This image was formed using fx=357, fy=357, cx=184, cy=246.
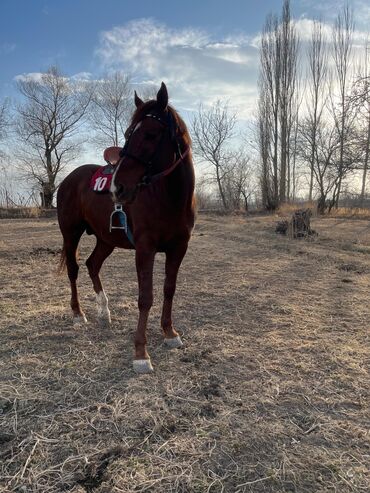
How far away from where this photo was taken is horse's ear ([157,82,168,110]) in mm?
2650

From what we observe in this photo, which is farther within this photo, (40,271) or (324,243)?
(324,243)

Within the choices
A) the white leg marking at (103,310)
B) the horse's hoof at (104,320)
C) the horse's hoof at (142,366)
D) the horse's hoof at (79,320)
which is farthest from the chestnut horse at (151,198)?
the horse's hoof at (79,320)

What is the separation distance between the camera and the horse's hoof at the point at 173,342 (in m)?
3.33

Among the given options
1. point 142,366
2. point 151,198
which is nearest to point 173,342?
point 142,366

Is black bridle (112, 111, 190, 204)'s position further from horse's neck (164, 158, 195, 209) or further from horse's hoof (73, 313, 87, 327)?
horse's hoof (73, 313, 87, 327)

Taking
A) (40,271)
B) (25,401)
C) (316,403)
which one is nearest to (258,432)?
(316,403)

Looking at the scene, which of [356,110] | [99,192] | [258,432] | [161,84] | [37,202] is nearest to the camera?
[258,432]

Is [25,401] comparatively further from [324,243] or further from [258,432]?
[324,243]

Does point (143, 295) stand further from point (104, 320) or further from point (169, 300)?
point (104, 320)

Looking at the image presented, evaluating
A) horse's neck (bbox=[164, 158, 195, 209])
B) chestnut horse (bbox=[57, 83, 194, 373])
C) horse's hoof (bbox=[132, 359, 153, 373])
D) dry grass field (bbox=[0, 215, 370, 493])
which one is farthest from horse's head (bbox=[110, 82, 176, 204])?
dry grass field (bbox=[0, 215, 370, 493])

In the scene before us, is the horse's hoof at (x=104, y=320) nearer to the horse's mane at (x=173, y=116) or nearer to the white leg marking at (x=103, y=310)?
the white leg marking at (x=103, y=310)

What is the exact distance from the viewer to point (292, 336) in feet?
11.9

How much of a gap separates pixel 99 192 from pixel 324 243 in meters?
8.72

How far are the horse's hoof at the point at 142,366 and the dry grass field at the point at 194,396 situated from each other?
2.6 inches
